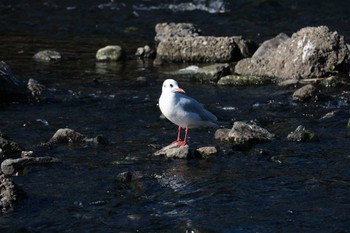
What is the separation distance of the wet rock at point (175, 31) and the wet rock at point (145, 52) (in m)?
0.52

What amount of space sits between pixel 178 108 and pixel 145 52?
29.4ft

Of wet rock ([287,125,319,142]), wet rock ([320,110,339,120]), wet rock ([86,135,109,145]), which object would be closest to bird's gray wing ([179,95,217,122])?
wet rock ([287,125,319,142])

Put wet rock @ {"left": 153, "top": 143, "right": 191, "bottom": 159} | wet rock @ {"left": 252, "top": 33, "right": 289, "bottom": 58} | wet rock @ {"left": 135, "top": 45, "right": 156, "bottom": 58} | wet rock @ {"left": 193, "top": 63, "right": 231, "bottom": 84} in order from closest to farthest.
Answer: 1. wet rock @ {"left": 153, "top": 143, "right": 191, "bottom": 159}
2. wet rock @ {"left": 193, "top": 63, "right": 231, "bottom": 84}
3. wet rock @ {"left": 252, "top": 33, "right": 289, "bottom": 58}
4. wet rock @ {"left": 135, "top": 45, "right": 156, "bottom": 58}

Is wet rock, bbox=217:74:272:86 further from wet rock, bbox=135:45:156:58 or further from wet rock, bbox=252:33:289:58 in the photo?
wet rock, bbox=135:45:156:58

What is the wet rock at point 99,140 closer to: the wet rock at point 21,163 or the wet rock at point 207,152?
the wet rock at point 21,163

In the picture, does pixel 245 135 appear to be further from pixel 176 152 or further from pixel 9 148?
pixel 9 148

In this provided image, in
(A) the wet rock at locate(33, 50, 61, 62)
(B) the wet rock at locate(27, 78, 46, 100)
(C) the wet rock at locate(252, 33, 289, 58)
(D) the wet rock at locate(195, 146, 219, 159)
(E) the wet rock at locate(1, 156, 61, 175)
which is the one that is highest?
(C) the wet rock at locate(252, 33, 289, 58)

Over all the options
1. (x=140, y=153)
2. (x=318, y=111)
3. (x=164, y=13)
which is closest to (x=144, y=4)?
(x=164, y=13)

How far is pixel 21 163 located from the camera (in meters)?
11.3

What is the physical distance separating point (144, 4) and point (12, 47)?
→ 22.4 feet

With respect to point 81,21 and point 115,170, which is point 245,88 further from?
point 81,21

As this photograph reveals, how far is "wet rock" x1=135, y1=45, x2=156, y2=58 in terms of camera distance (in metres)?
20.8

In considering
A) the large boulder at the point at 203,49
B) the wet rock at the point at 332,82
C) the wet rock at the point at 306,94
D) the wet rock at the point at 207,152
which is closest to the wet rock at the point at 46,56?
the large boulder at the point at 203,49

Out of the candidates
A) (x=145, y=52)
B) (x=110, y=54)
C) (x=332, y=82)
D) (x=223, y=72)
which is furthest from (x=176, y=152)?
(x=145, y=52)
